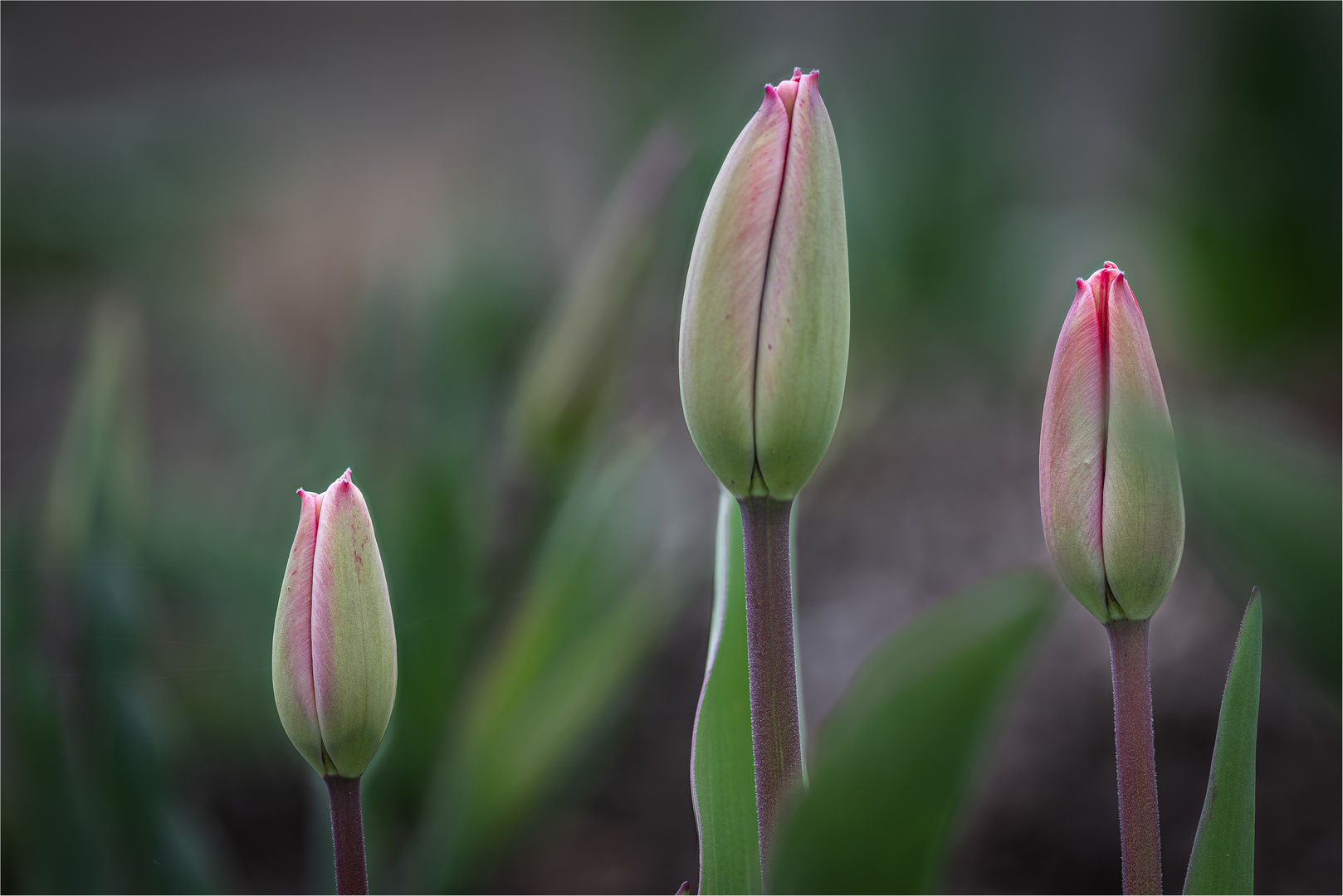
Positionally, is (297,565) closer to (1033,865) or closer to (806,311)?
(806,311)

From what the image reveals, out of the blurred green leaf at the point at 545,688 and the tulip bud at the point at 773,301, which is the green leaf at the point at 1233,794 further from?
the blurred green leaf at the point at 545,688

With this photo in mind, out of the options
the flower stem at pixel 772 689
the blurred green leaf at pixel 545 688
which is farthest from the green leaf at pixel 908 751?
the blurred green leaf at pixel 545 688

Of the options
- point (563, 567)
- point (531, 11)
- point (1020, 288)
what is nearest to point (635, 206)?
point (563, 567)

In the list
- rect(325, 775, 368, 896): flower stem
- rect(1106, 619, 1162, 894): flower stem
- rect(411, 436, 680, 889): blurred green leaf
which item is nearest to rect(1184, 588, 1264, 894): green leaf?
rect(1106, 619, 1162, 894): flower stem

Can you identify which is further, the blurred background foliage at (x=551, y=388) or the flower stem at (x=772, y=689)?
the blurred background foliage at (x=551, y=388)

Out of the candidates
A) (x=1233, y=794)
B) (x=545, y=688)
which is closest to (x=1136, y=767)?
(x=1233, y=794)

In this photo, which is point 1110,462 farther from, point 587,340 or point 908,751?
point 587,340

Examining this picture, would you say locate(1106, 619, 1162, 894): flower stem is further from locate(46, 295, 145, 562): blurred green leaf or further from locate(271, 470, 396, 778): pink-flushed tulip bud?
locate(46, 295, 145, 562): blurred green leaf
